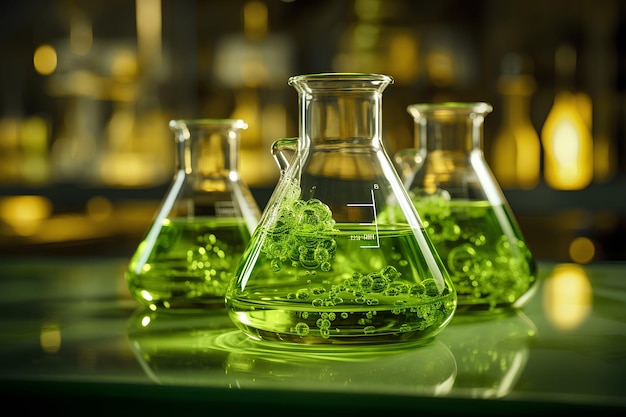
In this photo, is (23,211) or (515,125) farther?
(23,211)

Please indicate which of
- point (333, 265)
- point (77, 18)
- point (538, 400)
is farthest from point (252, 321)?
point (77, 18)

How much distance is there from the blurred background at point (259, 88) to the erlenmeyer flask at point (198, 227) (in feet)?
5.09

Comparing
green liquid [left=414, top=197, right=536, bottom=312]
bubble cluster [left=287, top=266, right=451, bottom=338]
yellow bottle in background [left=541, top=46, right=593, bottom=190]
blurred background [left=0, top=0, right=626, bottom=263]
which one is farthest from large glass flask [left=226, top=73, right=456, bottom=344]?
yellow bottle in background [left=541, top=46, right=593, bottom=190]

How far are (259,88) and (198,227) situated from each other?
2030mm

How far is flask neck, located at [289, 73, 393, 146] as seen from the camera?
1.91 ft

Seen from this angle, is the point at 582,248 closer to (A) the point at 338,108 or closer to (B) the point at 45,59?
(B) the point at 45,59

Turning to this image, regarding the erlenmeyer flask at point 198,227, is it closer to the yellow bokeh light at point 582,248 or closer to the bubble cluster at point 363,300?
the bubble cluster at point 363,300

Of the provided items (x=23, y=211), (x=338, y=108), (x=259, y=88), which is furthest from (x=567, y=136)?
(x=338, y=108)

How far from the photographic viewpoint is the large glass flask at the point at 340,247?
0.54 metres

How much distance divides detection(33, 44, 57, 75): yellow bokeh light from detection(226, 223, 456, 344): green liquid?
247cm

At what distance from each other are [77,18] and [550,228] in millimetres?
1674

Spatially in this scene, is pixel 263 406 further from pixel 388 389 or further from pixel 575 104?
pixel 575 104

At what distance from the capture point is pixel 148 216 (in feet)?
9.40

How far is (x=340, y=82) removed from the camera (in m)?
0.58
